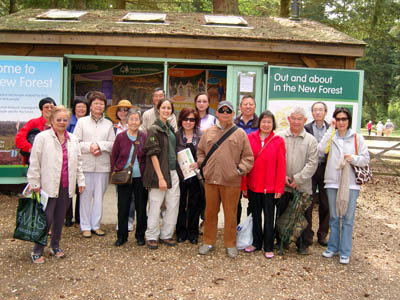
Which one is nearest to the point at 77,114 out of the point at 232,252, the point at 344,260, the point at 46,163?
the point at 46,163

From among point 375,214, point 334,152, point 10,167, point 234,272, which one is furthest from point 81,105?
point 375,214

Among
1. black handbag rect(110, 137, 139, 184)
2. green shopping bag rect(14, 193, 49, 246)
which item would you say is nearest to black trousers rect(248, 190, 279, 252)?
black handbag rect(110, 137, 139, 184)

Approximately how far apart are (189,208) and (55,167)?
5.71ft

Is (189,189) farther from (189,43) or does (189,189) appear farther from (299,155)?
(189,43)

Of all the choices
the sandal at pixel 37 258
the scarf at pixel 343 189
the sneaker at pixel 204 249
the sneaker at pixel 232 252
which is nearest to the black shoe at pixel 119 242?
the sandal at pixel 37 258

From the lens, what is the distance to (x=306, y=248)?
4.74 m

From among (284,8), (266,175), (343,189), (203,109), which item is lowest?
(343,189)

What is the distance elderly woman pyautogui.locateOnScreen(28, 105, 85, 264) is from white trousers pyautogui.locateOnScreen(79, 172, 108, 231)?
659 millimetres

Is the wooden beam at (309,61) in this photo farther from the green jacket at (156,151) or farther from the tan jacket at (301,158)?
the green jacket at (156,151)

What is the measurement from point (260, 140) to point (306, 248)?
151 cm

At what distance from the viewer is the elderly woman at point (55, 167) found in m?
4.00

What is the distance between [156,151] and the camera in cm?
443

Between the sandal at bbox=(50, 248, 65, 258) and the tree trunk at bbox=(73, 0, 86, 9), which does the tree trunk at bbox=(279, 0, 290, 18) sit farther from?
the sandal at bbox=(50, 248, 65, 258)

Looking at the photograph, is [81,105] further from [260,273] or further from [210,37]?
[260,273]
